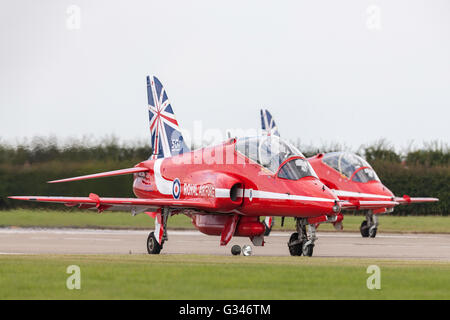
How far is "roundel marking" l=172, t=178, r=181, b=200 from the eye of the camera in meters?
23.5

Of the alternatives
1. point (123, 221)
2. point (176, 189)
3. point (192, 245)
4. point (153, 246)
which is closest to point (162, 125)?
point (192, 245)

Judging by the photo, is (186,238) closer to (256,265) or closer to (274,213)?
(274,213)

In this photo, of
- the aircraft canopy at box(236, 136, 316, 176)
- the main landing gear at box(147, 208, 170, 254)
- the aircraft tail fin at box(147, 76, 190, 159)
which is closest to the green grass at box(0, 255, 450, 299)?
the aircraft canopy at box(236, 136, 316, 176)

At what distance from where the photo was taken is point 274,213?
68.7 ft

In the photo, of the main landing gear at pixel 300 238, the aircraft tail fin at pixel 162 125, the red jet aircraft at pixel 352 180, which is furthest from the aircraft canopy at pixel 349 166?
the main landing gear at pixel 300 238

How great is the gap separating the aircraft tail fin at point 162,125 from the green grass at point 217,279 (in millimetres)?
9923

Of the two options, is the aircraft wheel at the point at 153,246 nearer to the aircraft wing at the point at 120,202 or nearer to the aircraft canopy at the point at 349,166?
the aircraft wing at the point at 120,202

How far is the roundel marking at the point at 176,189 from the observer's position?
77.0ft

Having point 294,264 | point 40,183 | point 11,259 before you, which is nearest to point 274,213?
point 294,264

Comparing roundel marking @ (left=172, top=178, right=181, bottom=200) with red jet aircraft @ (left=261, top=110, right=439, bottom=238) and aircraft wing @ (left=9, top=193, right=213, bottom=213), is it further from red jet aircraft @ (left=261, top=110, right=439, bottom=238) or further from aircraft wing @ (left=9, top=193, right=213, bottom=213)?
red jet aircraft @ (left=261, top=110, right=439, bottom=238)

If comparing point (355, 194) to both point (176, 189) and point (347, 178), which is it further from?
point (176, 189)

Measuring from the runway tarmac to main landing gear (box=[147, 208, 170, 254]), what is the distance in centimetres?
57

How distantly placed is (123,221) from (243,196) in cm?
1491
